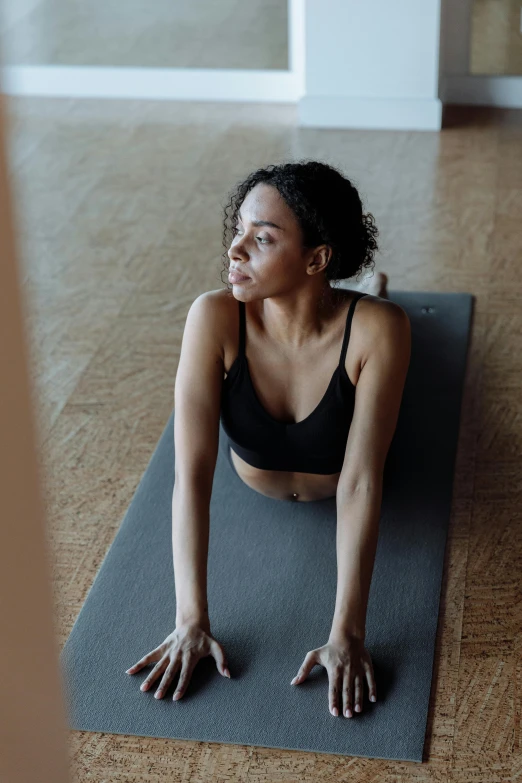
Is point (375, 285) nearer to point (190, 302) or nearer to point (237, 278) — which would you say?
point (190, 302)

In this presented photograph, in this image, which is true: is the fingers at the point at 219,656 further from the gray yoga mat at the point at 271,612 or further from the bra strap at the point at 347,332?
the bra strap at the point at 347,332

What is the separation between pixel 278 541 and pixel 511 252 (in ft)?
5.99

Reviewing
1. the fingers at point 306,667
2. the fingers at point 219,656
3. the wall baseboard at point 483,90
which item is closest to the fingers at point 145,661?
the fingers at point 219,656

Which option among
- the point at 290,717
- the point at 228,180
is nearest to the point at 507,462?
the point at 290,717

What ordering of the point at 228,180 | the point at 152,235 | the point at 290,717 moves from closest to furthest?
the point at 290,717
the point at 152,235
the point at 228,180

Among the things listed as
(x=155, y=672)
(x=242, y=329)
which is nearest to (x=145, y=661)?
(x=155, y=672)

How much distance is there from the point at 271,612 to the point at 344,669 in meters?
0.26

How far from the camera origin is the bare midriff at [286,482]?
2.28 meters

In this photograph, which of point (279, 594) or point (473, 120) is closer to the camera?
point (279, 594)

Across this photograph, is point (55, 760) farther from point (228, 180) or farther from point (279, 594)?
point (228, 180)

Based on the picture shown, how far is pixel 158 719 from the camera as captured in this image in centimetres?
189

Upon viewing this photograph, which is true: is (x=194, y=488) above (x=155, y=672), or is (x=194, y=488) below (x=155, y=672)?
above

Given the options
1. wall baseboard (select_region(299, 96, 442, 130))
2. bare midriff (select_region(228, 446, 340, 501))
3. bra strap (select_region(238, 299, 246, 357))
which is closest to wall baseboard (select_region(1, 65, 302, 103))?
wall baseboard (select_region(299, 96, 442, 130))

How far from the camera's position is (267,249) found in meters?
1.88
